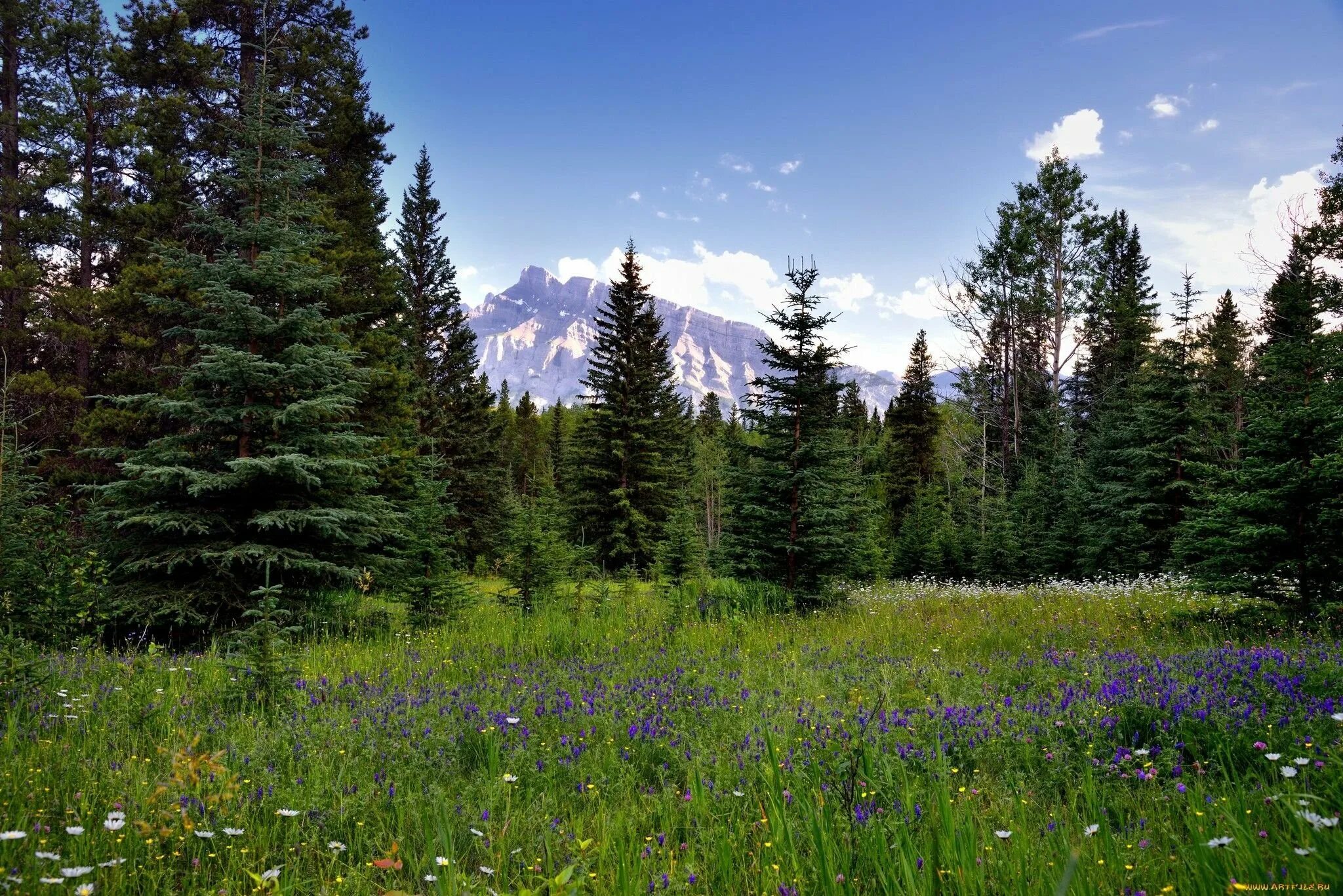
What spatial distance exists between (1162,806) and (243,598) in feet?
33.1

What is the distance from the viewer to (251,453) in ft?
26.7

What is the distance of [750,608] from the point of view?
30.3 feet

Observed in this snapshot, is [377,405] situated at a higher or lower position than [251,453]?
higher

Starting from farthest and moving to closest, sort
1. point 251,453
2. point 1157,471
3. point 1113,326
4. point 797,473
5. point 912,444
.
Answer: point 912,444 → point 1113,326 → point 1157,471 → point 797,473 → point 251,453

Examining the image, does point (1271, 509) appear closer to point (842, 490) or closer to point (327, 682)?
point (842, 490)

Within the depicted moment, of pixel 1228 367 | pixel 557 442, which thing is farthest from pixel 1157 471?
pixel 557 442

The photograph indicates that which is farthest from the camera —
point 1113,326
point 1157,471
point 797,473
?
point 1113,326

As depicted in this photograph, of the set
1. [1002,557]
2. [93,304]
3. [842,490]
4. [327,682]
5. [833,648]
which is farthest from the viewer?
[1002,557]

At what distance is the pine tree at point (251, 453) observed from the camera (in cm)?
727

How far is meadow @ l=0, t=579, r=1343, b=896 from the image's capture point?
166cm

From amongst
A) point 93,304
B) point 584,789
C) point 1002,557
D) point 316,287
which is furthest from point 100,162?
point 1002,557

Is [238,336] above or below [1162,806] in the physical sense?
above

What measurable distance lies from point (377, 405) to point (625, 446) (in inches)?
420

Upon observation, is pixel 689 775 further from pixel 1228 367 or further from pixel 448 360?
pixel 1228 367
